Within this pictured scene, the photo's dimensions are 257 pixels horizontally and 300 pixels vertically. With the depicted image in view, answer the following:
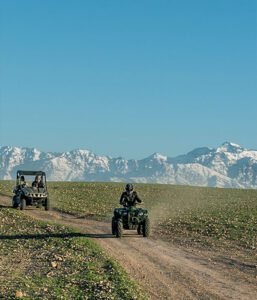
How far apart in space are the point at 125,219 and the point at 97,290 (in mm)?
12880

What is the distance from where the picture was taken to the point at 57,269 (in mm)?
21484

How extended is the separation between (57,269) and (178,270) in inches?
170

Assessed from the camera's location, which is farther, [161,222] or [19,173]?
[19,173]

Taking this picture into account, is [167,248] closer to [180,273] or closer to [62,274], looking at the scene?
[180,273]

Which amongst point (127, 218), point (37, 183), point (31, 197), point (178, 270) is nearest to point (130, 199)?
point (127, 218)

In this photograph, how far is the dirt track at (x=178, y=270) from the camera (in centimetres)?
1903

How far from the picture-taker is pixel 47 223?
3666 centimetres

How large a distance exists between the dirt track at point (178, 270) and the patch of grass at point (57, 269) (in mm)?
825

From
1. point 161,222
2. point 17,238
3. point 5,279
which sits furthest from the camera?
point 161,222

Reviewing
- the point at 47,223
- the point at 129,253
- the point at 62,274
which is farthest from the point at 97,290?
the point at 47,223

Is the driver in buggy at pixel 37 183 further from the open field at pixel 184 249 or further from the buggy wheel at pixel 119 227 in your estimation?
the buggy wheel at pixel 119 227

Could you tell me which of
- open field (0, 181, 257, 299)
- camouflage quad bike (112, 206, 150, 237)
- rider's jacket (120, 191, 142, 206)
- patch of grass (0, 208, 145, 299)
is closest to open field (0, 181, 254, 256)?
open field (0, 181, 257, 299)

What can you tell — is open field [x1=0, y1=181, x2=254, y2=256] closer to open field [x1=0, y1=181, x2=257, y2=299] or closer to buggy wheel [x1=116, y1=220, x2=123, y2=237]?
open field [x1=0, y1=181, x2=257, y2=299]

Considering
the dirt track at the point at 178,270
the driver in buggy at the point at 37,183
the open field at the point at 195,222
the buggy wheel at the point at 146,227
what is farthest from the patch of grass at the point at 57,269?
the driver in buggy at the point at 37,183
